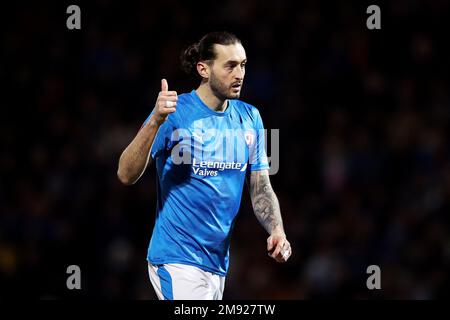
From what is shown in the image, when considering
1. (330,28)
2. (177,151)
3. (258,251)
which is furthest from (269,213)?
(330,28)

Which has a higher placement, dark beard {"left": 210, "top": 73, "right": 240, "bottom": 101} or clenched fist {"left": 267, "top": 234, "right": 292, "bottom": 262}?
dark beard {"left": 210, "top": 73, "right": 240, "bottom": 101}

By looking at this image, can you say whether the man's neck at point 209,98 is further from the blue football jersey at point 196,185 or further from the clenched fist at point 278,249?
the clenched fist at point 278,249

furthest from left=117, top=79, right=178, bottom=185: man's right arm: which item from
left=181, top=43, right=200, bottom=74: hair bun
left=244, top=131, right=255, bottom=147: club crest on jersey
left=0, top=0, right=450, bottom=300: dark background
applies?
left=0, top=0, right=450, bottom=300: dark background

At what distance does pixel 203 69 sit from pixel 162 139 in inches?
21.5

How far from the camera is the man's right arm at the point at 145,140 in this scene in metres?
4.35

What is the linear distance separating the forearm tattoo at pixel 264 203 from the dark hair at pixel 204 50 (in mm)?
794

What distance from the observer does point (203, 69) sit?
4.94 meters

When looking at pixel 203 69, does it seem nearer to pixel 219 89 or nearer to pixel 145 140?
pixel 219 89

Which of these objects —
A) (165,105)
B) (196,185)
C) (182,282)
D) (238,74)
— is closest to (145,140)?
(165,105)

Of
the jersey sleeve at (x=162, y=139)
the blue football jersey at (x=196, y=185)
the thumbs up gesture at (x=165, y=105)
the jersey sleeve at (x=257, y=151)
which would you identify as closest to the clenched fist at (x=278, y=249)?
the blue football jersey at (x=196, y=185)

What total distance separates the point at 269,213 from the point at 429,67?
5.92 meters

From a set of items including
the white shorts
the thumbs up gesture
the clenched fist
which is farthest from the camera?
the white shorts

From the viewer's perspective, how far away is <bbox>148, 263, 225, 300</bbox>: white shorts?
4.70 meters

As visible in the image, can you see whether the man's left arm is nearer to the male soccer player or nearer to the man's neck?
the male soccer player
